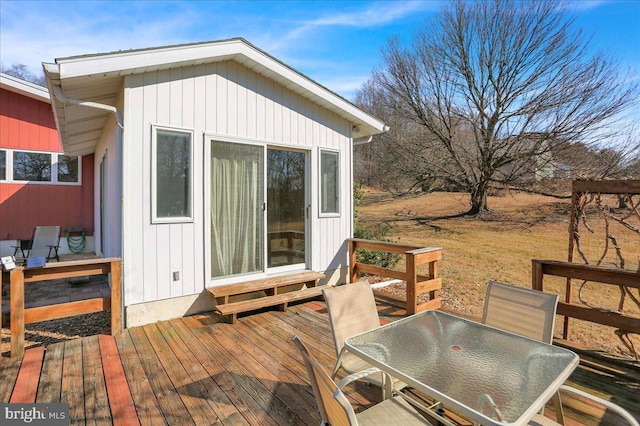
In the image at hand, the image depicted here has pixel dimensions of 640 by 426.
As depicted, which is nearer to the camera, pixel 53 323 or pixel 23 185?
pixel 53 323

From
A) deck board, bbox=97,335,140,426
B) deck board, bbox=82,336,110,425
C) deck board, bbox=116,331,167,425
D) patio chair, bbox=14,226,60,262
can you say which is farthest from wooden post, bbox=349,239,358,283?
patio chair, bbox=14,226,60,262

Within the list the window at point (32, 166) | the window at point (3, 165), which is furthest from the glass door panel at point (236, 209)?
the window at point (3, 165)

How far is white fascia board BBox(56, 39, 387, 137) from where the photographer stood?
3.35 meters

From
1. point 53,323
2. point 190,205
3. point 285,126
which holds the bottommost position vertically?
point 53,323

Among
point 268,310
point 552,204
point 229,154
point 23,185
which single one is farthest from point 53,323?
point 552,204

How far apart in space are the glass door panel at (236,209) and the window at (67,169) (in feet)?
23.7

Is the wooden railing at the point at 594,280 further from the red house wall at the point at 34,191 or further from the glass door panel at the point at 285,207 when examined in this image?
the red house wall at the point at 34,191

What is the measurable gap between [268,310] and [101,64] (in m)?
3.54

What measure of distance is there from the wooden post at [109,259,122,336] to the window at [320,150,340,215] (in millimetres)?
3011

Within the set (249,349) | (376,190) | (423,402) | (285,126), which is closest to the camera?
(423,402)

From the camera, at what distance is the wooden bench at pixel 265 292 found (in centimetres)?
405

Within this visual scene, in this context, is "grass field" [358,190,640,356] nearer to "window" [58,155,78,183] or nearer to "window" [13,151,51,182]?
"window" [58,155,78,183]

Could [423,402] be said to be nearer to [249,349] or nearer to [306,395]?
[306,395]

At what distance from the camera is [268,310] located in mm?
4609
